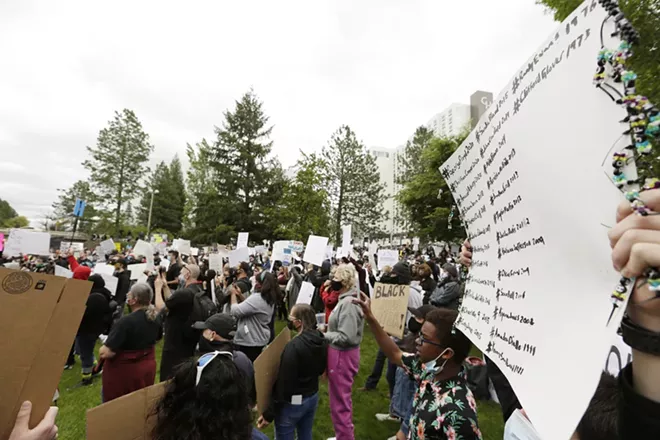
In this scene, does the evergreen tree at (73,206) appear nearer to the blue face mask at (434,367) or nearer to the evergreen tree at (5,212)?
the evergreen tree at (5,212)

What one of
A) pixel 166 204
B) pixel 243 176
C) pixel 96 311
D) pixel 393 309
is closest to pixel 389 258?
pixel 393 309

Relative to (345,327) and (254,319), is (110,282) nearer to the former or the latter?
(254,319)

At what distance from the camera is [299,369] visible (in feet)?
10.9

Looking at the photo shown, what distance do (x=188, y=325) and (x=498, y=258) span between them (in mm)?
4224

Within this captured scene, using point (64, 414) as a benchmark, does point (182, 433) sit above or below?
above

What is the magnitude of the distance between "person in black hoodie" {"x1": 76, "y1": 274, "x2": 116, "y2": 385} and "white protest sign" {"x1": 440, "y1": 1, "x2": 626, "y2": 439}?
6.51 m

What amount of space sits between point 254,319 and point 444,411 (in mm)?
3589

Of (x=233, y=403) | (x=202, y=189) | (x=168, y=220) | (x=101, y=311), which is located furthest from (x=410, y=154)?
(x=233, y=403)

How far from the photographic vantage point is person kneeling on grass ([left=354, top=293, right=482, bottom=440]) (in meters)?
2.09

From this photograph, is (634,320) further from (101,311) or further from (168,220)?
(168,220)

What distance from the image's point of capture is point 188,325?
14.6ft

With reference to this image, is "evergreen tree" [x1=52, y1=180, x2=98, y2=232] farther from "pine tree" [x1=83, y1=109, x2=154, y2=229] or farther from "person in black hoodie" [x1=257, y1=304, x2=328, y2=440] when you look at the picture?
"person in black hoodie" [x1=257, y1=304, x2=328, y2=440]

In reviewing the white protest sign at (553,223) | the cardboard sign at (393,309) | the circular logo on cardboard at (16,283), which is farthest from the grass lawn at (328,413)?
the white protest sign at (553,223)

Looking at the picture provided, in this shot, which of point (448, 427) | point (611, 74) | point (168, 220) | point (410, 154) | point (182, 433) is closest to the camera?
point (611, 74)
